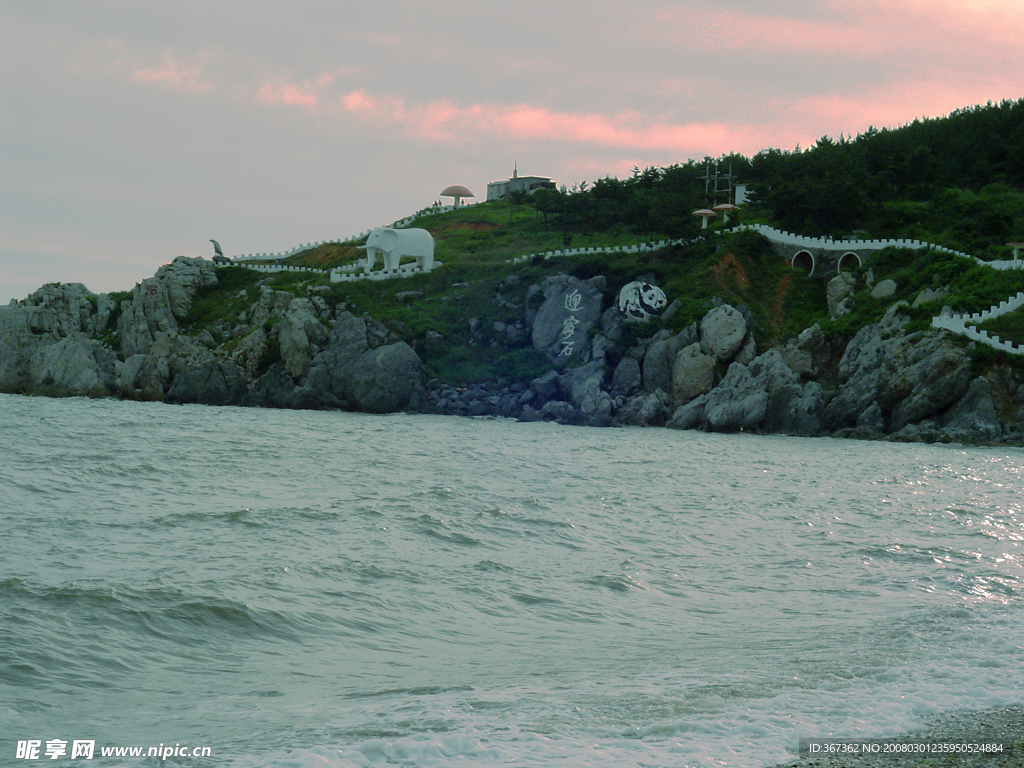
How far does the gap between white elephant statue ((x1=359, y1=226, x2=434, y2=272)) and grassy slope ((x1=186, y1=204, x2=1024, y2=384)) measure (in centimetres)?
198

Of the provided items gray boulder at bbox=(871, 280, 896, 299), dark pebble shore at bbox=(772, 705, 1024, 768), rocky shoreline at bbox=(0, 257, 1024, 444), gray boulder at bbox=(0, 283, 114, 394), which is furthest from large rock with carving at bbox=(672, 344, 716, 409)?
dark pebble shore at bbox=(772, 705, 1024, 768)

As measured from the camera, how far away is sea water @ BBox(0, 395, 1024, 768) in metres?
6.63

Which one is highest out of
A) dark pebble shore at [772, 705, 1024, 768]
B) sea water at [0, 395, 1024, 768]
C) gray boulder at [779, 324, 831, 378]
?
gray boulder at [779, 324, 831, 378]

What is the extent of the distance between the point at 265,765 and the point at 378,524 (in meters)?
9.49

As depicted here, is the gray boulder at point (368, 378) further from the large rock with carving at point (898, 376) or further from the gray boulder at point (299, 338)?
the large rock with carving at point (898, 376)

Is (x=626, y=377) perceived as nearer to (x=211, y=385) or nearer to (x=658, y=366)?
(x=658, y=366)

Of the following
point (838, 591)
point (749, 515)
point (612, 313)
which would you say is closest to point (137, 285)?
point (612, 313)

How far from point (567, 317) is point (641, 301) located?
545cm

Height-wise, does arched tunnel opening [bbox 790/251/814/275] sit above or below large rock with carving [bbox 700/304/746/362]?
above

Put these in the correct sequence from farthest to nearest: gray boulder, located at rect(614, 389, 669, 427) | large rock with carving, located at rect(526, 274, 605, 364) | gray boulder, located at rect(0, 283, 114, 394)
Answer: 1. gray boulder, located at rect(0, 283, 114, 394)
2. large rock with carving, located at rect(526, 274, 605, 364)
3. gray boulder, located at rect(614, 389, 669, 427)

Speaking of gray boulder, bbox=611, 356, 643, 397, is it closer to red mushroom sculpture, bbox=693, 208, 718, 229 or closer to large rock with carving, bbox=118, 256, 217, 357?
red mushroom sculpture, bbox=693, 208, 718, 229

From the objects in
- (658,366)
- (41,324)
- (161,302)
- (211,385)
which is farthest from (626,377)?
(41,324)

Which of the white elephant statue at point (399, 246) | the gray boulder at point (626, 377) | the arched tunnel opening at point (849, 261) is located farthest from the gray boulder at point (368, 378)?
the arched tunnel opening at point (849, 261)

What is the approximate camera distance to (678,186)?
234 ft
